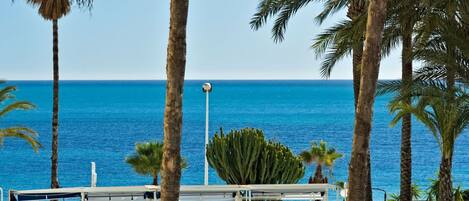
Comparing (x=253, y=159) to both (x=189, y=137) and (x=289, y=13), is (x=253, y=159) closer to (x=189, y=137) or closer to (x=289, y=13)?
(x=289, y=13)

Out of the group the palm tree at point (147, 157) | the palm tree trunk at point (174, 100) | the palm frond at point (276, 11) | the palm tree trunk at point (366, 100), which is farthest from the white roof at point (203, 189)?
the palm tree at point (147, 157)

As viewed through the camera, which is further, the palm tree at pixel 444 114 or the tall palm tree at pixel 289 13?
the tall palm tree at pixel 289 13

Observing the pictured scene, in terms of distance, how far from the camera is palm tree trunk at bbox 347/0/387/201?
445 inches

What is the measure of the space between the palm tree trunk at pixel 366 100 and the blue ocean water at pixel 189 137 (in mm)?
22914

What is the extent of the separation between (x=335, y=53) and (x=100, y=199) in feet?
32.6

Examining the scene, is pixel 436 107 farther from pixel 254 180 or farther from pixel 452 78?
pixel 254 180

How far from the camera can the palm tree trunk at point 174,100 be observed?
10.5 metres

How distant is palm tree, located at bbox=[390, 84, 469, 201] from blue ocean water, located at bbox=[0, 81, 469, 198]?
53.0 feet

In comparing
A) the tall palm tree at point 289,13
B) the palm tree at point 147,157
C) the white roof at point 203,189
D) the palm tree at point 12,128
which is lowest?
the palm tree at point 147,157

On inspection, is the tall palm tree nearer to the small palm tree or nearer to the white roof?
the white roof

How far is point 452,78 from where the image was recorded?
17.8 meters

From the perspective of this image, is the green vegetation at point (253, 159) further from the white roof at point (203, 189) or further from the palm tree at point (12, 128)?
the palm tree at point (12, 128)

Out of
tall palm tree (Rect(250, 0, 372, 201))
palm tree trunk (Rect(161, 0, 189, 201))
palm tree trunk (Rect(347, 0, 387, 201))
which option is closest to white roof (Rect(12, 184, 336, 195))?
palm tree trunk (Rect(347, 0, 387, 201))

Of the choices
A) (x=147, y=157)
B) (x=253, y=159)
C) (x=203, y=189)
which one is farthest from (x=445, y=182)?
(x=147, y=157)
